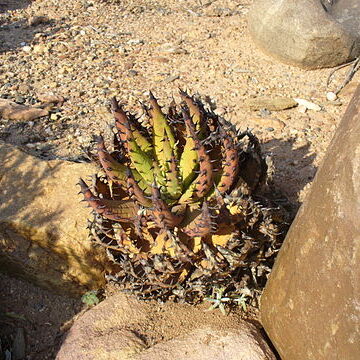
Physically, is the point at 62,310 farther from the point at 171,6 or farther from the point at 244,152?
the point at 171,6

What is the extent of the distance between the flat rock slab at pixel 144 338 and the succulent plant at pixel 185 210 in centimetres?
13

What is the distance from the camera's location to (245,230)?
7.34 feet

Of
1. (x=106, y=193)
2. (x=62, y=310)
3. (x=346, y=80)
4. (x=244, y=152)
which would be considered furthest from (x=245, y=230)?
(x=346, y=80)

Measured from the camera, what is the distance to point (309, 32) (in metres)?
5.11

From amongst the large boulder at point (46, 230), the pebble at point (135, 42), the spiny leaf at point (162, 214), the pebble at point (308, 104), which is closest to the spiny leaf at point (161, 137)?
the spiny leaf at point (162, 214)

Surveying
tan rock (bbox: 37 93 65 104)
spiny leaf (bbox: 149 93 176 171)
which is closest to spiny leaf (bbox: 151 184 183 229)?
spiny leaf (bbox: 149 93 176 171)

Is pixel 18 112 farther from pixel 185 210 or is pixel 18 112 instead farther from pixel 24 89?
pixel 185 210

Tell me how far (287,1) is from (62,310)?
4.10 metres

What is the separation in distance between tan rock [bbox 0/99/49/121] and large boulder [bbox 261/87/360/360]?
3.21 metres

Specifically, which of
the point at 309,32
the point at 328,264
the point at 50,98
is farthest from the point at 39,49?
the point at 328,264

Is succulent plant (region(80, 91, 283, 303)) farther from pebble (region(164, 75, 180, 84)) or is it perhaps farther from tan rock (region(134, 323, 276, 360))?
pebble (region(164, 75, 180, 84))

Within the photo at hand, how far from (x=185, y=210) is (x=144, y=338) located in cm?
67

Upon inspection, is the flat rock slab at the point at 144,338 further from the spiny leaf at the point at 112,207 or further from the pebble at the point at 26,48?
the pebble at the point at 26,48

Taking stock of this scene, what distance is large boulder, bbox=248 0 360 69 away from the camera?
5117 mm
